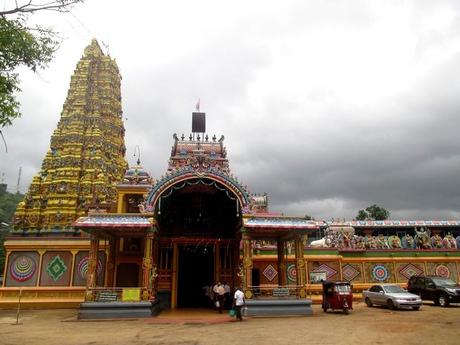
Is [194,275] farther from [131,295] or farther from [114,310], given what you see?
[114,310]

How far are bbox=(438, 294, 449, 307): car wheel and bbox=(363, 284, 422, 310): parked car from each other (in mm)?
1795

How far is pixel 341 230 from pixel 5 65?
2163 centimetres

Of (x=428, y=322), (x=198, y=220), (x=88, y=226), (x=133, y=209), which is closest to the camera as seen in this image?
(x=428, y=322)

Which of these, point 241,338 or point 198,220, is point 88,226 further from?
point 241,338

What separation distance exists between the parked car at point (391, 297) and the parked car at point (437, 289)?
175 cm

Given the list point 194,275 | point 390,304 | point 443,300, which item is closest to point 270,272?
point 194,275

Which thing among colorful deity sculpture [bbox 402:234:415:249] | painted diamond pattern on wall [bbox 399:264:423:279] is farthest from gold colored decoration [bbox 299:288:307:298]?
colorful deity sculpture [bbox 402:234:415:249]

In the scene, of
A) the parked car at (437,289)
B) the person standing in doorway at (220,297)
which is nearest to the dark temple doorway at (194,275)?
the person standing in doorway at (220,297)

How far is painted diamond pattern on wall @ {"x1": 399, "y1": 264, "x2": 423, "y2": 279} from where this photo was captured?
73.1 feet

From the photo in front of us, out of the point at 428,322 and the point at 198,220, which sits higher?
the point at 198,220

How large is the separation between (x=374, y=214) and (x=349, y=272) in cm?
5330

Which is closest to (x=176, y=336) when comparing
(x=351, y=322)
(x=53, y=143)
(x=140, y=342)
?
(x=140, y=342)

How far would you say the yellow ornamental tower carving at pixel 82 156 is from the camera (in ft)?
80.6

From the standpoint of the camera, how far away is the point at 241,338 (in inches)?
396
